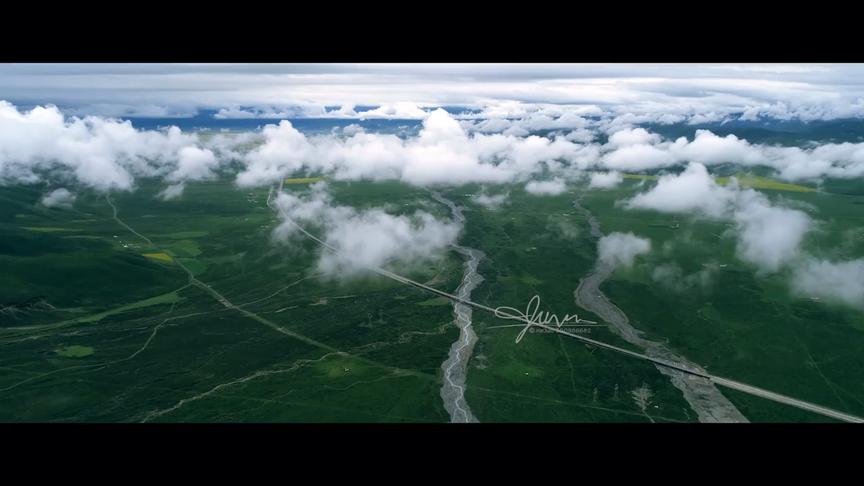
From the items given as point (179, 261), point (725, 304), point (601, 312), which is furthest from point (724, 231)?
point (179, 261)

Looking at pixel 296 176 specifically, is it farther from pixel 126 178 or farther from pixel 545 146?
pixel 545 146

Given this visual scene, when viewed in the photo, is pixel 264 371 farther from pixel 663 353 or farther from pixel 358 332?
pixel 663 353

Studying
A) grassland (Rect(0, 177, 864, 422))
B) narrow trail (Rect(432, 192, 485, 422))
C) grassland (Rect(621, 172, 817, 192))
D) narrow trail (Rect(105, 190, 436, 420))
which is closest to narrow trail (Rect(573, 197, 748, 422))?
grassland (Rect(0, 177, 864, 422))

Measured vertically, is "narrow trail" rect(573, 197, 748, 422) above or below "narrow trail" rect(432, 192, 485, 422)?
above

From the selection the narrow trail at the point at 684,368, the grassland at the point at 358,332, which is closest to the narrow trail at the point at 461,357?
the grassland at the point at 358,332

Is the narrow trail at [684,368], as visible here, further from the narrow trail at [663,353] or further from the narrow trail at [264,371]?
the narrow trail at [264,371]

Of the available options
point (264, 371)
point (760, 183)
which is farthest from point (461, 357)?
point (760, 183)

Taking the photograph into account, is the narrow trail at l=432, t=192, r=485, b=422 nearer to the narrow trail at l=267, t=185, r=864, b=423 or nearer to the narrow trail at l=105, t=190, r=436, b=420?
the narrow trail at l=105, t=190, r=436, b=420
